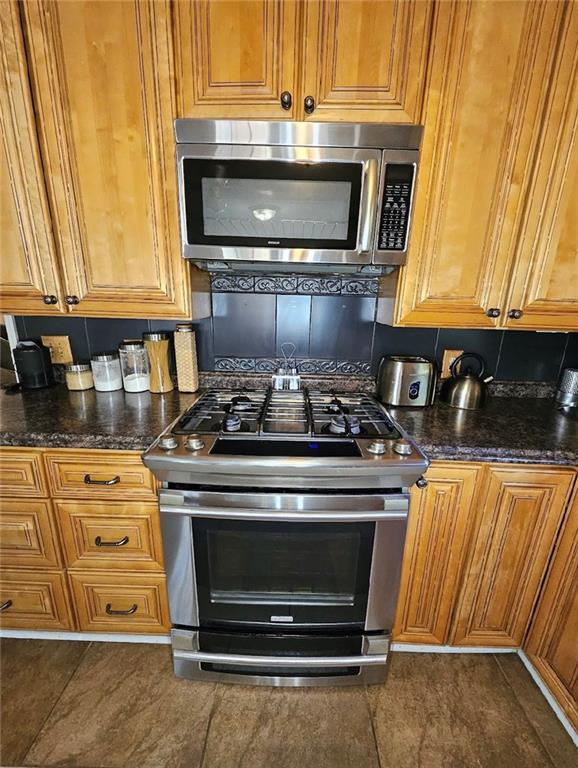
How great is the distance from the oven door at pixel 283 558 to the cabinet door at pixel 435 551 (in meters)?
0.13

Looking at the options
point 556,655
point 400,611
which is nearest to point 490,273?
point 400,611

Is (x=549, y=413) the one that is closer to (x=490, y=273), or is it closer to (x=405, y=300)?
(x=490, y=273)

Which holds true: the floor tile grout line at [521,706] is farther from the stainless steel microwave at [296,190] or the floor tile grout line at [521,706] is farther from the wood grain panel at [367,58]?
the wood grain panel at [367,58]

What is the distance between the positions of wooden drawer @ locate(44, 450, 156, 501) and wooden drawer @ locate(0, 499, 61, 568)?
0.36ft

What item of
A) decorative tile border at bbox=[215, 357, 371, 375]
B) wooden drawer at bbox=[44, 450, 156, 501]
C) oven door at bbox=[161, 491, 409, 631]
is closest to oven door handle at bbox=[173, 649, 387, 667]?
oven door at bbox=[161, 491, 409, 631]

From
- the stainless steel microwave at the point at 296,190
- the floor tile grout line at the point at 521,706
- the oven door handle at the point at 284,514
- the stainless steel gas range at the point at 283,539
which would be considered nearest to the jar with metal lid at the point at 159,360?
the stainless steel gas range at the point at 283,539

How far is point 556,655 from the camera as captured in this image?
1.28 m

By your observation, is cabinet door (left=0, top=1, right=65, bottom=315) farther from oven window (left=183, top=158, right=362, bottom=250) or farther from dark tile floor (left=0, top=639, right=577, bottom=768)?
dark tile floor (left=0, top=639, right=577, bottom=768)

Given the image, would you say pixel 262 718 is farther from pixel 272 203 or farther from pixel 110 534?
pixel 272 203

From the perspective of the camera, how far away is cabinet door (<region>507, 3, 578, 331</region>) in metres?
1.10

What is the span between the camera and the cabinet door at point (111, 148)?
111 cm

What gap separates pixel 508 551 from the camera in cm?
125

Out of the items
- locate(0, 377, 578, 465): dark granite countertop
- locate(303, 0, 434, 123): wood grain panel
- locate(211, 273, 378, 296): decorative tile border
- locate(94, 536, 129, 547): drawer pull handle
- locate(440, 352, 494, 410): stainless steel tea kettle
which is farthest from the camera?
Answer: locate(211, 273, 378, 296): decorative tile border

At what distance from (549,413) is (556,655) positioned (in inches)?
36.2
